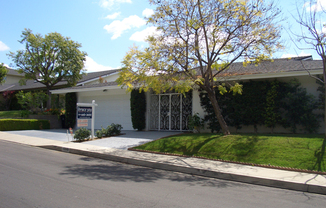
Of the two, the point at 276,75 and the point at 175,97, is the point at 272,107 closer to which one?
the point at 276,75

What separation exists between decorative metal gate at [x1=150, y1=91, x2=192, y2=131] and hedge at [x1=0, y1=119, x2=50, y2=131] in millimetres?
9318

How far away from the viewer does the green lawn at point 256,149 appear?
25.4ft

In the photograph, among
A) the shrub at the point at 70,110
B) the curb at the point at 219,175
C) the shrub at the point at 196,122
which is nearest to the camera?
the curb at the point at 219,175

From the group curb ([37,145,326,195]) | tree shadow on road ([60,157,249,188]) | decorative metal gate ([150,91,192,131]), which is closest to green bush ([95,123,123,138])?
decorative metal gate ([150,91,192,131])

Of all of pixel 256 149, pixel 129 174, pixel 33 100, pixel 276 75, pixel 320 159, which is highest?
pixel 276 75

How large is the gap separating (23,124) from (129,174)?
15123mm

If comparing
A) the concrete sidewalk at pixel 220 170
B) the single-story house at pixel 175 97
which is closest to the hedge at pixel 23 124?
the single-story house at pixel 175 97

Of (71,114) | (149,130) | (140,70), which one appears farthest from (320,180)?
(71,114)

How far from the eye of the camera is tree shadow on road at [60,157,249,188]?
6609 mm

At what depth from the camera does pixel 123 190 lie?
18.3ft

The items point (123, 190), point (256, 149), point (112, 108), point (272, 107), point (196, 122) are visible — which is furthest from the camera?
point (112, 108)

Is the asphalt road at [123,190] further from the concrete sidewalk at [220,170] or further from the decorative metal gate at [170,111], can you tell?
the decorative metal gate at [170,111]

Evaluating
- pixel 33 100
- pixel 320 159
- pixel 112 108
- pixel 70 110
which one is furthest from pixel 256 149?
pixel 33 100

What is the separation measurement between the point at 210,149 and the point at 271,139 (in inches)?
94.1
